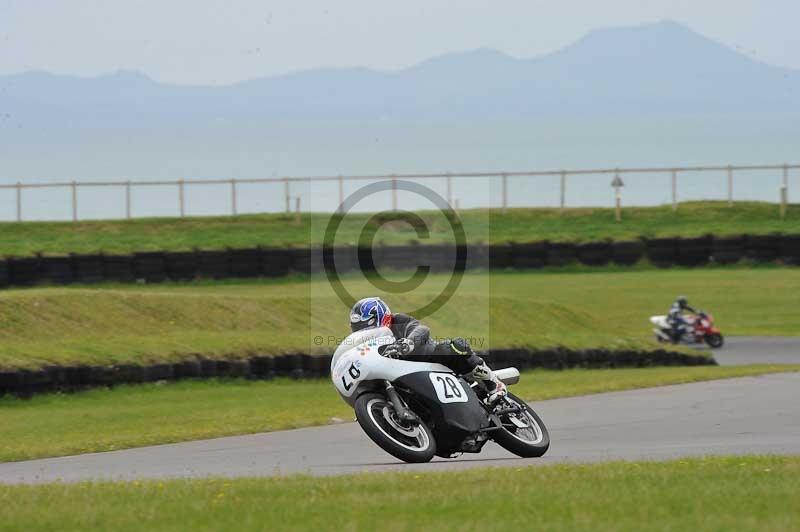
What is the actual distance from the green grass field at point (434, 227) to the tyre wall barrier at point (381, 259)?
115cm

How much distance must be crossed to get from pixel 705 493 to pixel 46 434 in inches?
Answer: 318

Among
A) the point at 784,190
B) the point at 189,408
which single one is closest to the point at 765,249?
the point at 784,190

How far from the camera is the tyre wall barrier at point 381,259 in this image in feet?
103

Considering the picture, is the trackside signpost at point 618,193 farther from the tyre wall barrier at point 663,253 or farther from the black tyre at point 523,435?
the black tyre at point 523,435

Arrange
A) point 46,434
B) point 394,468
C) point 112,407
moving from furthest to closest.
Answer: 1. point 112,407
2. point 46,434
3. point 394,468

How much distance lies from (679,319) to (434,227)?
17351 millimetres

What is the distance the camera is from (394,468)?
10.1 meters

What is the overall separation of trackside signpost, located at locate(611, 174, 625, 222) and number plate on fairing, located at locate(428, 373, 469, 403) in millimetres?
33213

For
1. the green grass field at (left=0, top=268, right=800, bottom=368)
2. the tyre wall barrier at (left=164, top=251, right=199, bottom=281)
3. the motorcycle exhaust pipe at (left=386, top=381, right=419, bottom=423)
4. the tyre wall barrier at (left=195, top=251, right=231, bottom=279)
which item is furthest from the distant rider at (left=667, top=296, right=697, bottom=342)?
the motorcycle exhaust pipe at (left=386, top=381, right=419, bottom=423)

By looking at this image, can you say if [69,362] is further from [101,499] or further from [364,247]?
[364,247]

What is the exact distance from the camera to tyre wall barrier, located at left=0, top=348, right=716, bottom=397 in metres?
16.8

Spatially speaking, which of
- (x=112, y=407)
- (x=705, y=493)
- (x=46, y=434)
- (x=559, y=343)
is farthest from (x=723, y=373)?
(x=705, y=493)

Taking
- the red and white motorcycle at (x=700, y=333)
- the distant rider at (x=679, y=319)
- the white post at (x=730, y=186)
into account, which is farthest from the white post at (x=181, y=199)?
the red and white motorcycle at (x=700, y=333)

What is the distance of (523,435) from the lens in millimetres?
11141
